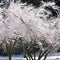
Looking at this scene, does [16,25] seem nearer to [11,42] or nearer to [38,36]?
[38,36]

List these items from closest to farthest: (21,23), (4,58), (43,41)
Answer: (21,23)
(43,41)
(4,58)

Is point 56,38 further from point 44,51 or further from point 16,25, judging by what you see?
point 16,25

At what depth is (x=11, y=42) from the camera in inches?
821

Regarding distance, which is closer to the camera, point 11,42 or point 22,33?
point 22,33

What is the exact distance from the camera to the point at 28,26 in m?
17.6

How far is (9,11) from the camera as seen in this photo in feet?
61.9

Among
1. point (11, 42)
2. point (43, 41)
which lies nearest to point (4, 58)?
point (11, 42)

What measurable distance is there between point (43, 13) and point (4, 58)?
1510cm

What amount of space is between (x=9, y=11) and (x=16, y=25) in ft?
3.90

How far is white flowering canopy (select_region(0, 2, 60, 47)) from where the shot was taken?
17844 mm

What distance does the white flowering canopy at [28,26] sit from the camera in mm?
17844

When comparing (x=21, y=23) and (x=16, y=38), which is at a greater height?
(x=21, y=23)

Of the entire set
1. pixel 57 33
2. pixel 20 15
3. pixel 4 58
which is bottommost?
pixel 4 58

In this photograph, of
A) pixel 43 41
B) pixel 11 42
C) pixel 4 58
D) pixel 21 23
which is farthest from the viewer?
pixel 4 58
